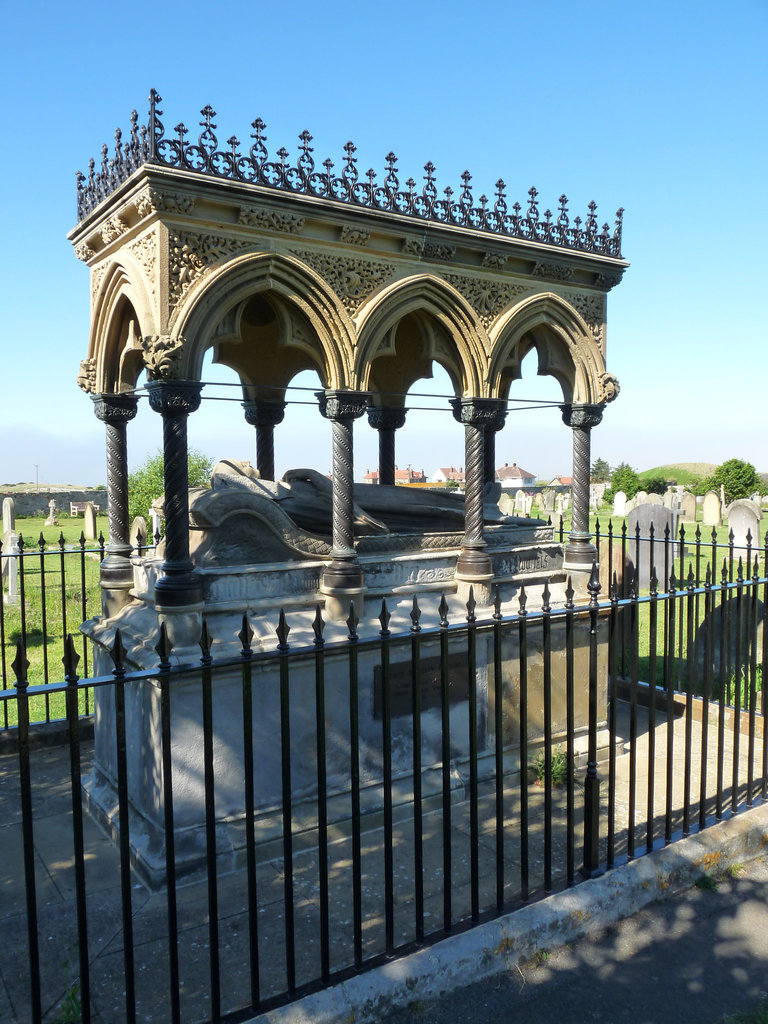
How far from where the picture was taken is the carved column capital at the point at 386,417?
8016 millimetres

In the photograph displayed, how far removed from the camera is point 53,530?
3027 centimetres

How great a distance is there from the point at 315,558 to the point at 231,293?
204cm

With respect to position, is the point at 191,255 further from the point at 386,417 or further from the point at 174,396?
the point at 386,417

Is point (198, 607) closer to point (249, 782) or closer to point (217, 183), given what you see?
point (249, 782)

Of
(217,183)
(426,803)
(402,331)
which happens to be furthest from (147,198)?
(426,803)

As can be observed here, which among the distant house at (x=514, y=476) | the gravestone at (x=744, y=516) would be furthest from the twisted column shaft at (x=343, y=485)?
the distant house at (x=514, y=476)

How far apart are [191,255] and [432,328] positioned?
218cm

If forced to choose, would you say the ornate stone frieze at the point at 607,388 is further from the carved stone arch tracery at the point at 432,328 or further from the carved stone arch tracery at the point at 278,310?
the carved stone arch tracery at the point at 278,310

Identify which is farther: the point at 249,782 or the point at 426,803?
the point at 426,803

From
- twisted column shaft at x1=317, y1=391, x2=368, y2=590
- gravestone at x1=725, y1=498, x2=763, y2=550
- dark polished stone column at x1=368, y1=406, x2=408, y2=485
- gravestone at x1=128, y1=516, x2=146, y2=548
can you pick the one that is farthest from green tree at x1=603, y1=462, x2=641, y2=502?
twisted column shaft at x1=317, y1=391, x2=368, y2=590

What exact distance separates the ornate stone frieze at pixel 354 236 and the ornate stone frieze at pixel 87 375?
2.30 metres

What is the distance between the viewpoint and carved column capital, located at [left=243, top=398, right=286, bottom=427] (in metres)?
7.24

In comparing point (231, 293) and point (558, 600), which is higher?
point (231, 293)

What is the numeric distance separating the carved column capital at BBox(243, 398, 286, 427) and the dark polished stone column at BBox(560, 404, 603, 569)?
2.72m
